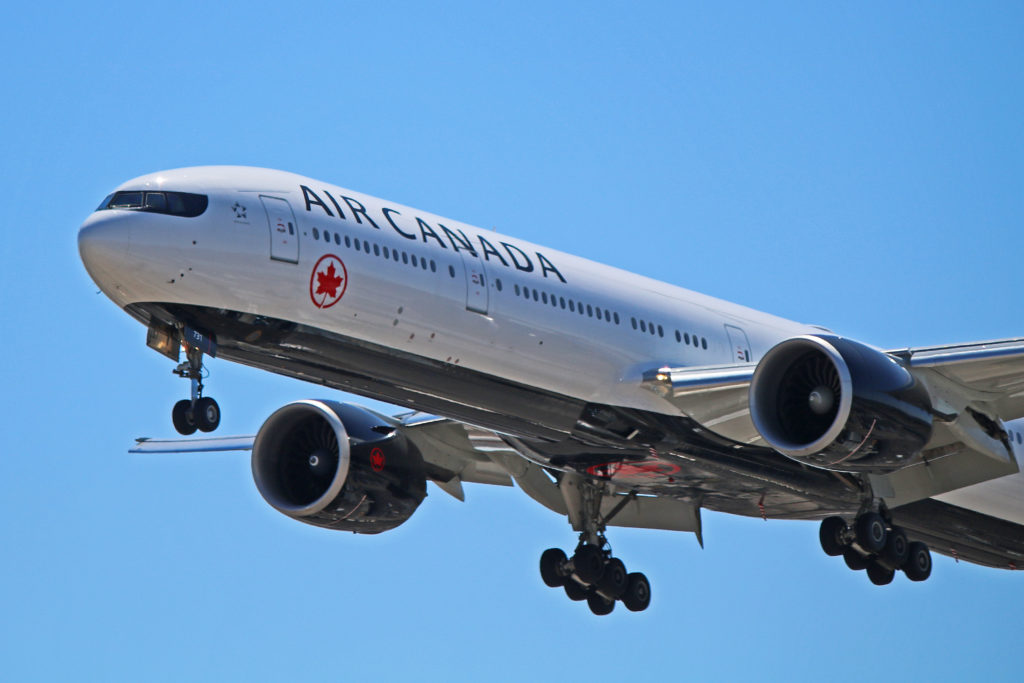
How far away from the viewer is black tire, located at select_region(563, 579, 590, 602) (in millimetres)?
31297

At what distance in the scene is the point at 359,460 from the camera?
29422 mm

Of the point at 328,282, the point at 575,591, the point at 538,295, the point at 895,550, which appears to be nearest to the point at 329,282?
the point at 328,282

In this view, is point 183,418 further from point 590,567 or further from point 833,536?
A: point 833,536

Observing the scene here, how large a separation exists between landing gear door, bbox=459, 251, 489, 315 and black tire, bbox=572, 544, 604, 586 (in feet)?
25.6

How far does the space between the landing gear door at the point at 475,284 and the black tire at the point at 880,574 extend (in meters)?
9.10

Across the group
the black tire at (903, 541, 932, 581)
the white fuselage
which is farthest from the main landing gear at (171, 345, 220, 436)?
the black tire at (903, 541, 932, 581)

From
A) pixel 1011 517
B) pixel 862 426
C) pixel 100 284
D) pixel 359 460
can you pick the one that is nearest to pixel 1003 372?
pixel 862 426

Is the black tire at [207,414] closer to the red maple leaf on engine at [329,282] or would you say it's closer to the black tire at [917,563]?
the red maple leaf on engine at [329,282]

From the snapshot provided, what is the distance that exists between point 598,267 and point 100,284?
878 cm

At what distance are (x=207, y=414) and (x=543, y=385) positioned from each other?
5446mm

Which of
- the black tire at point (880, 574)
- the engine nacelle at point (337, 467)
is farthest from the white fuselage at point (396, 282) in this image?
the engine nacelle at point (337, 467)

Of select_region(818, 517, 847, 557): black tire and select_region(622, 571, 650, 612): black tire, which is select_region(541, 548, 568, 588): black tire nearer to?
select_region(622, 571, 650, 612): black tire

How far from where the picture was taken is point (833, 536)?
29.1 m

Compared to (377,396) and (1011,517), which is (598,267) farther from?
(1011,517)
